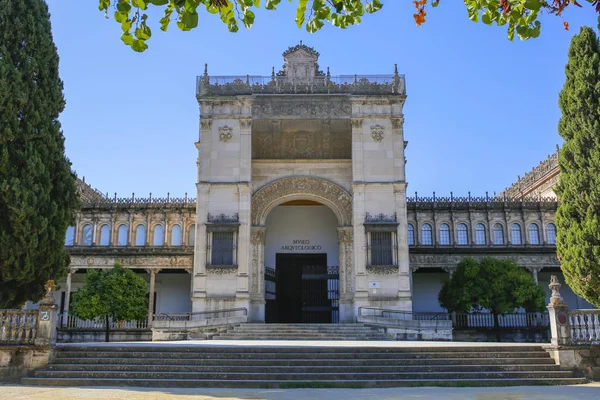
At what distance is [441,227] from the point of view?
34219mm

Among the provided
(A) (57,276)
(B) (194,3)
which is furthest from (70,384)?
(B) (194,3)

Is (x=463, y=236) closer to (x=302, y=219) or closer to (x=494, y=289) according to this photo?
(x=494, y=289)

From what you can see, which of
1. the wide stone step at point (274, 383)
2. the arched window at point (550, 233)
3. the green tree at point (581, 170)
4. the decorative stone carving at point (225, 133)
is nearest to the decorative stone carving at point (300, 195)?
the decorative stone carving at point (225, 133)

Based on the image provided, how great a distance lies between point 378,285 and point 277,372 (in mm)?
13796

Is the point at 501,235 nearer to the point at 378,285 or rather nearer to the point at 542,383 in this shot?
the point at 378,285

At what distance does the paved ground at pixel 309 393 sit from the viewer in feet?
34.2

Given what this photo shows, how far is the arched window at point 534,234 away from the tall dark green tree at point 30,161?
27279 mm

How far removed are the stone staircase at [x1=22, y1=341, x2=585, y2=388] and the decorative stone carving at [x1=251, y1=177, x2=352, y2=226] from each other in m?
14.5

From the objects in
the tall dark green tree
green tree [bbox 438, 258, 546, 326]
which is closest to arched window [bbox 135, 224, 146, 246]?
the tall dark green tree

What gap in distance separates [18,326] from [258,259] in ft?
49.5

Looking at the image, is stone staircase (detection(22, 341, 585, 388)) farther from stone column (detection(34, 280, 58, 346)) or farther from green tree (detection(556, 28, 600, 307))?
green tree (detection(556, 28, 600, 307))

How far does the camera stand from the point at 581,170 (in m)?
16.8

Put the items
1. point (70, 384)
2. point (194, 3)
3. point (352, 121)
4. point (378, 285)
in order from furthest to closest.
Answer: point (352, 121), point (378, 285), point (70, 384), point (194, 3)

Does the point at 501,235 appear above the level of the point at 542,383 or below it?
above
